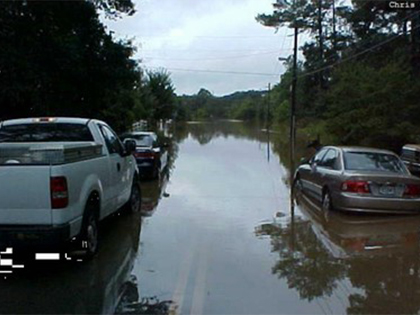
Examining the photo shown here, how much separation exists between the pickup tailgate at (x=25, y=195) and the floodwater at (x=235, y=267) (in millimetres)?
790

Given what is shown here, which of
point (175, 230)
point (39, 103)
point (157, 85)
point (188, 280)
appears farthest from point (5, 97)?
point (157, 85)

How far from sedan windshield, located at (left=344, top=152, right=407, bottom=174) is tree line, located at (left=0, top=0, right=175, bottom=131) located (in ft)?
37.1

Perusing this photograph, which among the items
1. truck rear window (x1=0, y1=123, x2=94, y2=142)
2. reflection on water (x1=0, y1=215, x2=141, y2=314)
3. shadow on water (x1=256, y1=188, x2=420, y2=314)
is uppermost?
truck rear window (x1=0, y1=123, x2=94, y2=142)

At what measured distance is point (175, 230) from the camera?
31.9ft

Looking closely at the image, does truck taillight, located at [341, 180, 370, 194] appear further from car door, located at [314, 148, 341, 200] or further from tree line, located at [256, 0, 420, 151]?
tree line, located at [256, 0, 420, 151]

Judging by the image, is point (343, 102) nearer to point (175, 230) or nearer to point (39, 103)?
point (39, 103)

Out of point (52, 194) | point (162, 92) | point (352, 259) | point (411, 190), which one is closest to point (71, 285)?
point (52, 194)

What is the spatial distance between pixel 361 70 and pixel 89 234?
23.5m

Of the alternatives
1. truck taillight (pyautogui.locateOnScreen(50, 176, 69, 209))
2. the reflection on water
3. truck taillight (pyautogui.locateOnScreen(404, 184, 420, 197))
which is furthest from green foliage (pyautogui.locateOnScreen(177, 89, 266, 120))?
truck taillight (pyautogui.locateOnScreen(50, 176, 69, 209))

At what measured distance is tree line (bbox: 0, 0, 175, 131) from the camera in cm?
1781

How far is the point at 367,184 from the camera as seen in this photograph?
35.0 feet

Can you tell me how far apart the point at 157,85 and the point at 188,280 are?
68310 mm

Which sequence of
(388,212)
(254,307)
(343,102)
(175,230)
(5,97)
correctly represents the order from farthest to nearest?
(343,102) < (5,97) < (388,212) < (175,230) < (254,307)

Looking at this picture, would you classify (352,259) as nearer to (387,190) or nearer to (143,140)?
(387,190)
